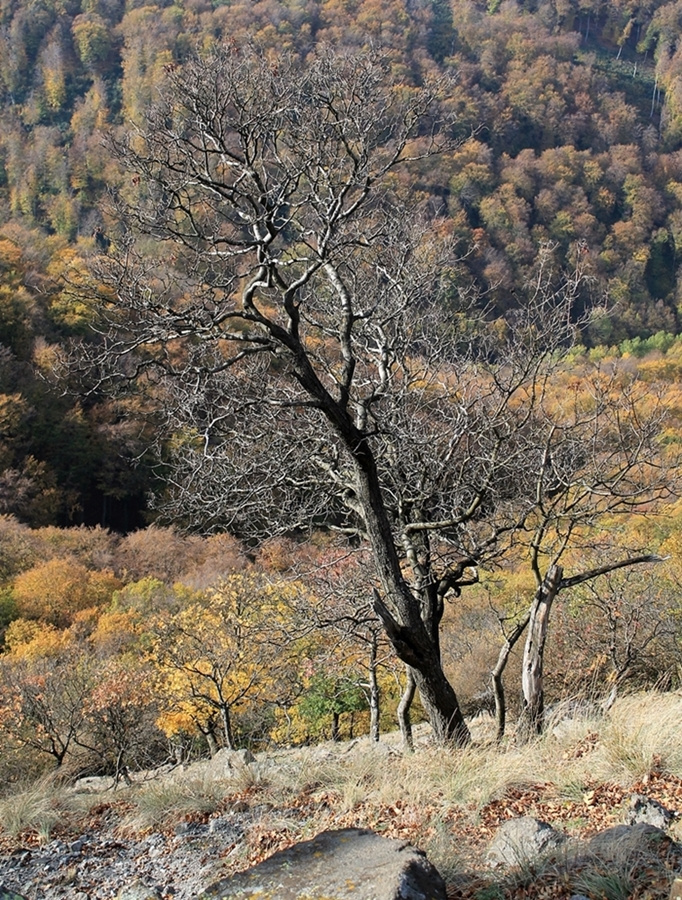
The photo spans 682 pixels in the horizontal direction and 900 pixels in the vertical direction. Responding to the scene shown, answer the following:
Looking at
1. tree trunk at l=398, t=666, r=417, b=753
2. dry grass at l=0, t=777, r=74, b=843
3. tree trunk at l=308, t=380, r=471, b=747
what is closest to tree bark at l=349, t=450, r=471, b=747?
tree trunk at l=308, t=380, r=471, b=747

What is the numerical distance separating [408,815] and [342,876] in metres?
1.54

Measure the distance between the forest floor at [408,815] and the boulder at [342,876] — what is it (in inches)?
16.9

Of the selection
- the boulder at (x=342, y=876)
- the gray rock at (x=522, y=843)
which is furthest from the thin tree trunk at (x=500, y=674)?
the boulder at (x=342, y=876)

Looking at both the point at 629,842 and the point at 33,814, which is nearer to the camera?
the point at 629,842

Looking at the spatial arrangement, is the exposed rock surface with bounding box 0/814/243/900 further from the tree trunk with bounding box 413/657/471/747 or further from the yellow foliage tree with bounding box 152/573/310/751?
the yellow foliage tree with bounding box 152/573/310/751

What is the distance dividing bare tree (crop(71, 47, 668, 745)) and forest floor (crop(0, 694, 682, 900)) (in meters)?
1.05

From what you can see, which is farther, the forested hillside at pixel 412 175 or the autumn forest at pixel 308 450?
the forested hillside at pixel 412 175

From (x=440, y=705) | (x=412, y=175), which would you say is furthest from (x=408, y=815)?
(x=412, y=175)

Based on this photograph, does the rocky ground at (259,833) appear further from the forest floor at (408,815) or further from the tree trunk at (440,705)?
the tree trunk at (440,705)

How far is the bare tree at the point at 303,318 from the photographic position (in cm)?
520

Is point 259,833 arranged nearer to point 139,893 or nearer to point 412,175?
point 139,893

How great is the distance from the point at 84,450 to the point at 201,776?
4265cm

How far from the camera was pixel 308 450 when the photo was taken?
693 centimetres

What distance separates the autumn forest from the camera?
561 centimetres
